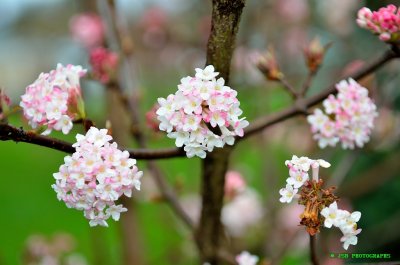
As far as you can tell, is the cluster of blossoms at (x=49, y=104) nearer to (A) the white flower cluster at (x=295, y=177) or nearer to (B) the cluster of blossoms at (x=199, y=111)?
(B) the cluster of blossoms at (x=199, y=111)

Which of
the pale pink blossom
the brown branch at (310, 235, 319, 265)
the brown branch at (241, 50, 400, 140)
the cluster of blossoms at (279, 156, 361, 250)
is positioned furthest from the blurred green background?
the cluster of blossoms at (279, 156, 361, 250)

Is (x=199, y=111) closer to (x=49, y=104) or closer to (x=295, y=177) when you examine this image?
(x=295, y=177)

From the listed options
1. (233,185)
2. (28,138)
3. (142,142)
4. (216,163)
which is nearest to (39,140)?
(28,138)

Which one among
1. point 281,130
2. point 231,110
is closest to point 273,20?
point 281,130

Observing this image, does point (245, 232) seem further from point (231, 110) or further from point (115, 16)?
point (231, 110)

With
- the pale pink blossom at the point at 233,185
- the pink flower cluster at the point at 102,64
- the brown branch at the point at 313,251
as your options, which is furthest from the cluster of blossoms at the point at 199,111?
the pale pink blossom at the point at 233,185
